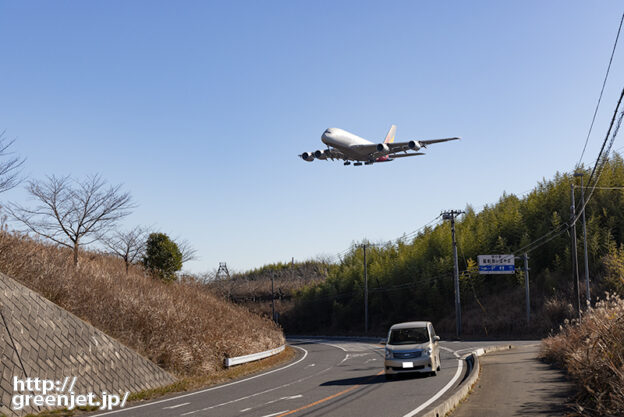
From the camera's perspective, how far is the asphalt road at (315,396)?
12.4 meters

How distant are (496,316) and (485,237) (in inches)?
442

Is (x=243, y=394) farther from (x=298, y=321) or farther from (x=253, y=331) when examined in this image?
(x=298, y=321)

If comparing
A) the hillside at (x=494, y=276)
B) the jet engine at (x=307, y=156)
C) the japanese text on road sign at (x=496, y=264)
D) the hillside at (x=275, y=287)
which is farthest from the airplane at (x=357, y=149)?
the hillside at (x=275, y=287)

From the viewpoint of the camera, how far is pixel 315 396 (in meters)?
14.8

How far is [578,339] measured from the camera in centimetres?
1712

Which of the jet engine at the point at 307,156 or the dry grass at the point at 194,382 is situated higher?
the jet engine at the point at 307,156

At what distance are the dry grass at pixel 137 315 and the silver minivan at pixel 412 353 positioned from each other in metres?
7.33

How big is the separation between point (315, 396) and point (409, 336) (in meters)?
4.94

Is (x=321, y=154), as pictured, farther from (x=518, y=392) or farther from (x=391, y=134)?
(x=518, y=392)

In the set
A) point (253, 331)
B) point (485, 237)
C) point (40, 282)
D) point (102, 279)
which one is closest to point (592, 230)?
point (485, 237)

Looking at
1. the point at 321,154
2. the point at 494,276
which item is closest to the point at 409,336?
the point at 321,154

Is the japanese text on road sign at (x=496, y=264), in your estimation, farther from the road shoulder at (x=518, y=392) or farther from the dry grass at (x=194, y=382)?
the road shoulder at (x=518, y=392)

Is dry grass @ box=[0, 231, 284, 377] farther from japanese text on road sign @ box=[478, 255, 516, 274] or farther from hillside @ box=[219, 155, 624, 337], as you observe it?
hillside @ box=[219, 155, 624, 337]

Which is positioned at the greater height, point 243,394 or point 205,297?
point 205,297
